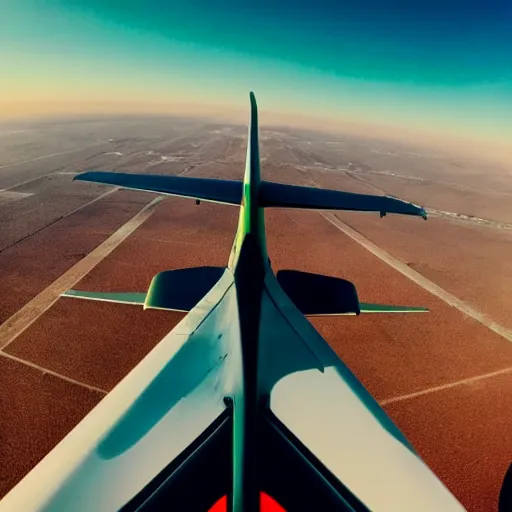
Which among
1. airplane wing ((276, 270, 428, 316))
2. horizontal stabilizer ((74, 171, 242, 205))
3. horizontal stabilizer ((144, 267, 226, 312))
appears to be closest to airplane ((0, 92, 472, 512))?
horizontal stabilizer ((144, 267, 226, 312))

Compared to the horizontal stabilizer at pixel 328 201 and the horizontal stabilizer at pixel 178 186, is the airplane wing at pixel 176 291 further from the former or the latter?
the horizontal stabilizer at pixel 328 201

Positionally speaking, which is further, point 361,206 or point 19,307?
point 19,307

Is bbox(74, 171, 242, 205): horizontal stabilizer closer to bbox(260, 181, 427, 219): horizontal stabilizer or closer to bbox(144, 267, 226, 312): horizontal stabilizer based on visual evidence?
bbox(260, 181, 427, 219): horizontal stabilizer

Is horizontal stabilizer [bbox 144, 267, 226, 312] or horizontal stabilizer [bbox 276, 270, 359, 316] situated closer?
horizontal stabilizer [bbox 144, 267, 226, 312]

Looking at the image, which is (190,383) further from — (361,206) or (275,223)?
(275,223)

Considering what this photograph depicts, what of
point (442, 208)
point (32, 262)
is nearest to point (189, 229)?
point (32, 262)

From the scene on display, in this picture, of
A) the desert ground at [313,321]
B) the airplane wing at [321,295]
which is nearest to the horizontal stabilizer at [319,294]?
the airplane wing at [321,295]

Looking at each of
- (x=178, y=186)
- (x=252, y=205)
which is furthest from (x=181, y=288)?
(x=252, y=205)
